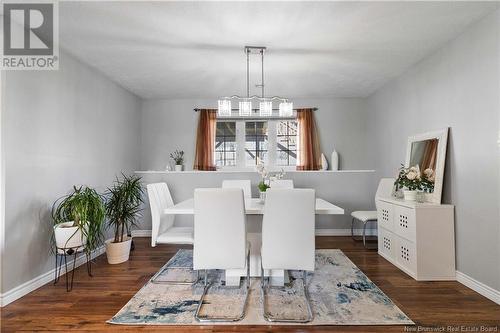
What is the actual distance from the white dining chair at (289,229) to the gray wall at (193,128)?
9.79 ft

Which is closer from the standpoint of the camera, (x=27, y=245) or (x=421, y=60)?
(x=27, y=245)

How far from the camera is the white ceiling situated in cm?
216

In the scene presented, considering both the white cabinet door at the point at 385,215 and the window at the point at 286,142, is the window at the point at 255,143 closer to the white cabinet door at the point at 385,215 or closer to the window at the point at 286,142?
the window at the point at 286,142

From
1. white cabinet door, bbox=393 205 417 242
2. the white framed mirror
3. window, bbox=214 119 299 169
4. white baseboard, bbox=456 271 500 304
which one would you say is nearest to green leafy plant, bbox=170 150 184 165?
window, bbox=214 119 299 169

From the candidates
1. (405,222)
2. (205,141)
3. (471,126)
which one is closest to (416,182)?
(405,222)

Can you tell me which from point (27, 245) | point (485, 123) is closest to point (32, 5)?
point (27, 245)

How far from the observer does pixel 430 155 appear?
2998 millimetres

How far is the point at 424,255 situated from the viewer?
2.67 m

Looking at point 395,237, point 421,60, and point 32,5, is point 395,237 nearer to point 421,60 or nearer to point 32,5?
point 421,60

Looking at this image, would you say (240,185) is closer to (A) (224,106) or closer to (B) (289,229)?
(A) (224,106)

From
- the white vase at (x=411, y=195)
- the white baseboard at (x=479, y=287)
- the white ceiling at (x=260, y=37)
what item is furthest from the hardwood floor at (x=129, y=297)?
the white ceiling at (x=260, y=37)

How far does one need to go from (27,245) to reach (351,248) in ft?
12.6

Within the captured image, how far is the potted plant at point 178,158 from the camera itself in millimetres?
4742

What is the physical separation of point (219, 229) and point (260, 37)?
74.9 inches
